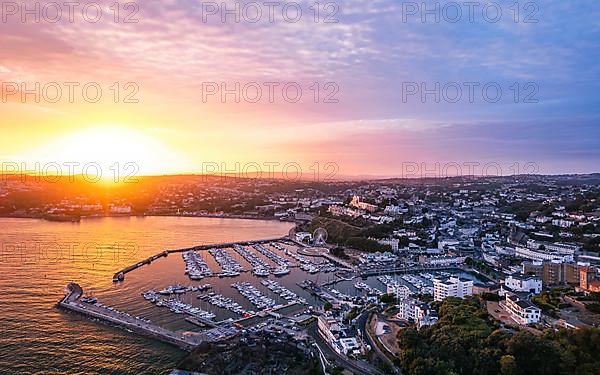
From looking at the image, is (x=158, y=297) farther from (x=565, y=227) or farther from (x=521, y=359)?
(x=565, y=227)

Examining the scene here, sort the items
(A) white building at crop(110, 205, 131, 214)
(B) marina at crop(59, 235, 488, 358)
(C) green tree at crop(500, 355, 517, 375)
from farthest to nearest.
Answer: (A) white building at crop(110, 205, 131, 214), (B) marina at crop(59, 235, 488, 358), (C) green tree at crop(500, 355, 517, 375)

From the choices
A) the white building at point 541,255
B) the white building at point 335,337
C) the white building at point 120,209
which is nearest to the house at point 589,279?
the white building at point 541,255

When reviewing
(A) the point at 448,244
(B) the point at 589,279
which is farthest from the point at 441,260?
(B) the point at 589,279

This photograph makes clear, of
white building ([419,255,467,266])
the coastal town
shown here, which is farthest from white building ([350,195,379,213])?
white building ([419,255,467,266])

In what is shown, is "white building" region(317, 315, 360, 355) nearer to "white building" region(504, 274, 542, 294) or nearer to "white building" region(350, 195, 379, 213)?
"white building" region(504, 274, 542, 294)

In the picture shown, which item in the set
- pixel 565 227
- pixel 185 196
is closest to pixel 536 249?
pixel 565 227

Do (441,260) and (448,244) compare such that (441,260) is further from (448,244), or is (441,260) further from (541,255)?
(541,255)
